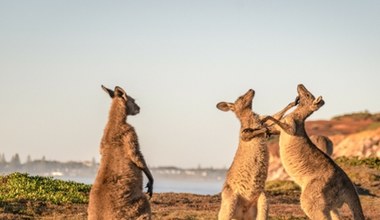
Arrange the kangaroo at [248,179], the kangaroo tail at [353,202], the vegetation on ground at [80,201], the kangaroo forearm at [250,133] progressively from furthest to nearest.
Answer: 1. the vegetation on ground at [80,201]
2. the kangaroo tail at [353,202]
3. the kangaroo forearm at [250,133]
4. the kangaroo at [248,179]

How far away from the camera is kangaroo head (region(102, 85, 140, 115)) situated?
11047mm

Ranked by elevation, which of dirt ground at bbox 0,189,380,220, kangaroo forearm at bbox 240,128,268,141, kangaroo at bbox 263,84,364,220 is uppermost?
kangaroo forearm at bbox 240,128,268,141

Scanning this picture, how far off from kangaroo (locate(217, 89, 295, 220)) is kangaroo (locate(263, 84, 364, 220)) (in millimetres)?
869

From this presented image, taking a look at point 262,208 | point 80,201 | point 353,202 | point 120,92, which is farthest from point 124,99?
point 80,201

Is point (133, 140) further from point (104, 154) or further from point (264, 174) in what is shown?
point (264, 174)

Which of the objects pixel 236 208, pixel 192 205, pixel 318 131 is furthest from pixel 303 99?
pixel 318 131

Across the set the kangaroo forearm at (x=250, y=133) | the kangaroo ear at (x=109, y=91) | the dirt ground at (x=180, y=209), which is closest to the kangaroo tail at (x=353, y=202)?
the kangaroo forearm at (x=250, y=133)

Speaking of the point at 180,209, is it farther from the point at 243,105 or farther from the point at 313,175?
the point at 243,105

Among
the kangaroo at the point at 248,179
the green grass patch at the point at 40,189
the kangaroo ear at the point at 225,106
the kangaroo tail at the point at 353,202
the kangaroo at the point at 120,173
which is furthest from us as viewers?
the green grass patch at the point at 40,189

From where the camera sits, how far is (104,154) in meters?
10.9

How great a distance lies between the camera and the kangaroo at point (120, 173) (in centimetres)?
1054

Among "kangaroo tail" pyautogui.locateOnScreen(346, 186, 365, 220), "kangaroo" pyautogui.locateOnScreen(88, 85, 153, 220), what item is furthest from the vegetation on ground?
"kangaroo" pyautogui.locateOnScreen(88, 85, 153, 220)

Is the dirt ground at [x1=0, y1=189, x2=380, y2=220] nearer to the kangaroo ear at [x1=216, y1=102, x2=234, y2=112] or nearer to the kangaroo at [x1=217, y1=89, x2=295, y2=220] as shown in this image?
the kangaroo ear at [x1=216, y1=102, x2=234, y2=112]

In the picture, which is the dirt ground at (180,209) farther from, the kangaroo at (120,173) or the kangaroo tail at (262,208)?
the kangaroo at (120,173)
